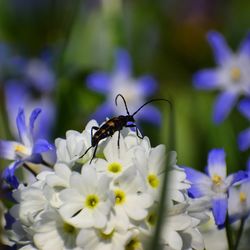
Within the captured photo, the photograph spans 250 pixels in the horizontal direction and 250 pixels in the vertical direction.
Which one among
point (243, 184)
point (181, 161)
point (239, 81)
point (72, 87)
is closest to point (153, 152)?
point (243, 184)

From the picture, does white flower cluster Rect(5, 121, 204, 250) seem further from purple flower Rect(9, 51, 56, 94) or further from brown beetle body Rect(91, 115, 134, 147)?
purple flower Rect(9, 51, 56, 94)

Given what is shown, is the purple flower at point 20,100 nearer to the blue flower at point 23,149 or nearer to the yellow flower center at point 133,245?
the blue flower at point 23,149

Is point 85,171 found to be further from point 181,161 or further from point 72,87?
point 72,87

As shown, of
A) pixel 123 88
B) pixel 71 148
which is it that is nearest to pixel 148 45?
pixel 123 88

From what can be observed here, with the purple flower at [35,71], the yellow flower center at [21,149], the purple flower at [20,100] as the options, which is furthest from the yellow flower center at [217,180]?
the purple flower at [35,71]

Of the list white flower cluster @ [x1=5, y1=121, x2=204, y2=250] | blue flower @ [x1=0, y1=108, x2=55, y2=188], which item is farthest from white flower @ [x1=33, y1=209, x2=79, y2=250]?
blue flower @ [x1=0, y1=108, x2=55, y2=188]

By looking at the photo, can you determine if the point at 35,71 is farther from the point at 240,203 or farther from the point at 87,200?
the point at 87,200
